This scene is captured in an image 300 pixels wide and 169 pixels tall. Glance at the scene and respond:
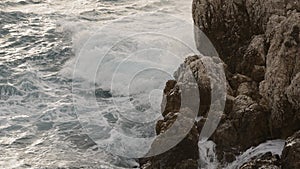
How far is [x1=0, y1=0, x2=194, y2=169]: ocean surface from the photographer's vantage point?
13.7 m

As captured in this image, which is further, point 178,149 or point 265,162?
point 178,149

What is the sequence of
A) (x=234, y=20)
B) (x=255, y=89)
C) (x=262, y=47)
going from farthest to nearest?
1. (x=234, y=20)
2. (x=262, y=47)
3. (x=255, y=89)

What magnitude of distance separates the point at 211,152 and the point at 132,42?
10.1 metres

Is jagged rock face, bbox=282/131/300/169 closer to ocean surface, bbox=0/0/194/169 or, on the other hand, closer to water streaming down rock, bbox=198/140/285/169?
water streaming down rock, bbox=198/140/285/169

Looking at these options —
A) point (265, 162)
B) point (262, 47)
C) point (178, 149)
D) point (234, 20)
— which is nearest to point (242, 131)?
point (265, 162)

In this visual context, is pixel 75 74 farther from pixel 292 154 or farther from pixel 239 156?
pixel 292 154

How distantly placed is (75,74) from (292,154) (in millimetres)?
9841

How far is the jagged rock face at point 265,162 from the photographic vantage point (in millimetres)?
10656

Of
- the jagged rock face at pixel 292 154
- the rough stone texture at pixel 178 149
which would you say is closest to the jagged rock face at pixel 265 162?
the jagged rock face at pixel 292 154

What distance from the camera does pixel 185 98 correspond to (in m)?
12.9

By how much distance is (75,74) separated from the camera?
729 inches

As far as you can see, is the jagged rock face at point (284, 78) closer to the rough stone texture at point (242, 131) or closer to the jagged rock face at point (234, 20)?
Result: the rough stone texture at point (242, 131)

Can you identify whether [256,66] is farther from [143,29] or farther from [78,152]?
[143,29]

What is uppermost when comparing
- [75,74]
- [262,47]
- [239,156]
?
[262,47]
